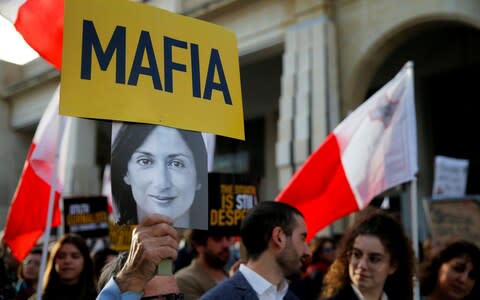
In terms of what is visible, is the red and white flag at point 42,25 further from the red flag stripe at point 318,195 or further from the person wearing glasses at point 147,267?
the red flag stripe at point 318,195

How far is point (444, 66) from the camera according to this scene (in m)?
12.7

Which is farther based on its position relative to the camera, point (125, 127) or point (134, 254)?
point (125, 127)

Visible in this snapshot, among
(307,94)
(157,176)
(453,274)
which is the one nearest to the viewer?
(157,176)

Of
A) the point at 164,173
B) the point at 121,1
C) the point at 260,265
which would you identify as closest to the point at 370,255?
the point at 260,265

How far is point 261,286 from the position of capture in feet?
9.25

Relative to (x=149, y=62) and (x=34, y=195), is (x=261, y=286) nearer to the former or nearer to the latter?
(x=149, y=62)

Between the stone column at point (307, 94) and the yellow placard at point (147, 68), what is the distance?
7637mm

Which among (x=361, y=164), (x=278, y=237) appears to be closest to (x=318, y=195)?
(x=361, y=164)

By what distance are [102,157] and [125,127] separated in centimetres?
1972

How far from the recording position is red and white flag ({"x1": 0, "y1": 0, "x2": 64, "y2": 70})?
8.38 ft

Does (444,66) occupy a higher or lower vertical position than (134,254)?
higher

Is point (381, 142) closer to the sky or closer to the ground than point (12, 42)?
closer to the ground

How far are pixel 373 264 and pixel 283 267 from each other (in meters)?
0.71

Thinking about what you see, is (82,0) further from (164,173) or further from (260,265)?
(260,265)
